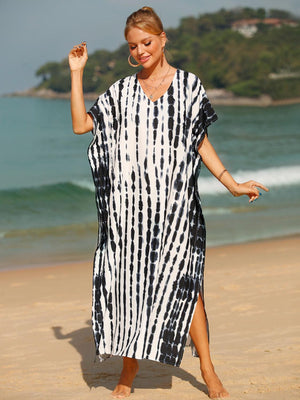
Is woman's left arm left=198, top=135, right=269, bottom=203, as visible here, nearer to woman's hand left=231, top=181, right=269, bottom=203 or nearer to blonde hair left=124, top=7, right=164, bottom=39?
woman's hand left=231, top=181, right=269, bottom=203

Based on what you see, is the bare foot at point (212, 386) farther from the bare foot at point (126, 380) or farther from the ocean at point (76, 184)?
the ocean at point (76, 184)

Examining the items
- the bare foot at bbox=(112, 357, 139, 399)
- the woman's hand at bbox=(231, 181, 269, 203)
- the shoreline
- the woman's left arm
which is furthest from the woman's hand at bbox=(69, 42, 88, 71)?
the shoreline

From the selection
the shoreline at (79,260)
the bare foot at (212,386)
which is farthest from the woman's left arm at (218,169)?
the shoreline at (79,260)

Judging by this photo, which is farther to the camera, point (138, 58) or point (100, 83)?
point (100, 83)

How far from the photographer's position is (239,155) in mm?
21766

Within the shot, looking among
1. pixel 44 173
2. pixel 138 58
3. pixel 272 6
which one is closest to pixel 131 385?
pixel 138 58

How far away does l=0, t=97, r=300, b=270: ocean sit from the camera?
9.40 m

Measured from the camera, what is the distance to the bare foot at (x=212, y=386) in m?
3.37

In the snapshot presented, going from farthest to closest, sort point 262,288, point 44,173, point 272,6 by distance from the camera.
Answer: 1. point 272,6
2. point 44,173
3. point 262,288

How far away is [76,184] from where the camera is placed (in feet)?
52.8

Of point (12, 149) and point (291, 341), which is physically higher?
point (291, 341)

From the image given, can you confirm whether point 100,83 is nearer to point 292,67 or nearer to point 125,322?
point 292,67

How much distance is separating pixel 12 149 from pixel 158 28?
22386 mm

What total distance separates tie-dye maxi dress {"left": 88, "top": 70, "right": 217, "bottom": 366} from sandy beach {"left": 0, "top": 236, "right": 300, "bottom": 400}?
0.41 m
